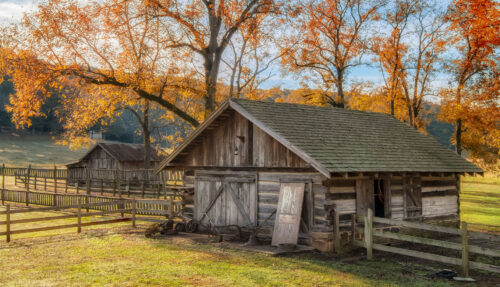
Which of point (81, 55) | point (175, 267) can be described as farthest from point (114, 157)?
point (175, 267)

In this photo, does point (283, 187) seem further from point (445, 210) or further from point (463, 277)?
point (445, 210)

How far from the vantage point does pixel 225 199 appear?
19500 mm

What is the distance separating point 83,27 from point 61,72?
10.5 ft

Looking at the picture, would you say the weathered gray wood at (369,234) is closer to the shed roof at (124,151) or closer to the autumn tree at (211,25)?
the autumn tree at (211,25)

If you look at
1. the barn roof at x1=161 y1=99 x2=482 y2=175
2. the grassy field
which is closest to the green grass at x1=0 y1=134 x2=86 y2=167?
the grassy field

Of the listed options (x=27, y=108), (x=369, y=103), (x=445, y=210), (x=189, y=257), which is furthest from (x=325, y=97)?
(x=189, y=257)

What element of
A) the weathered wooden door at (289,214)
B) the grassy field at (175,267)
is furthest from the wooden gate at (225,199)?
the grassy field at (175,267)

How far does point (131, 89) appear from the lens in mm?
29078

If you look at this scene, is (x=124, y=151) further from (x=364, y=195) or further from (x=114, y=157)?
(x=364, y=195)

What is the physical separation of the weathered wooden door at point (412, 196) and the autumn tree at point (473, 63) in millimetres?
20901

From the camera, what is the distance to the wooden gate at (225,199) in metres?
18.5

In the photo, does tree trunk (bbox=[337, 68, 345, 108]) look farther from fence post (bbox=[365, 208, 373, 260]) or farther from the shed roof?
fence post (bbox=[365, 208, 373, 260])

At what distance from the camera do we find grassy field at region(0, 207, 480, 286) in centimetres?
1154

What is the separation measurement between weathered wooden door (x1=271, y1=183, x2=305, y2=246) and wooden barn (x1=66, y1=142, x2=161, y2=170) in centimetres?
3488
